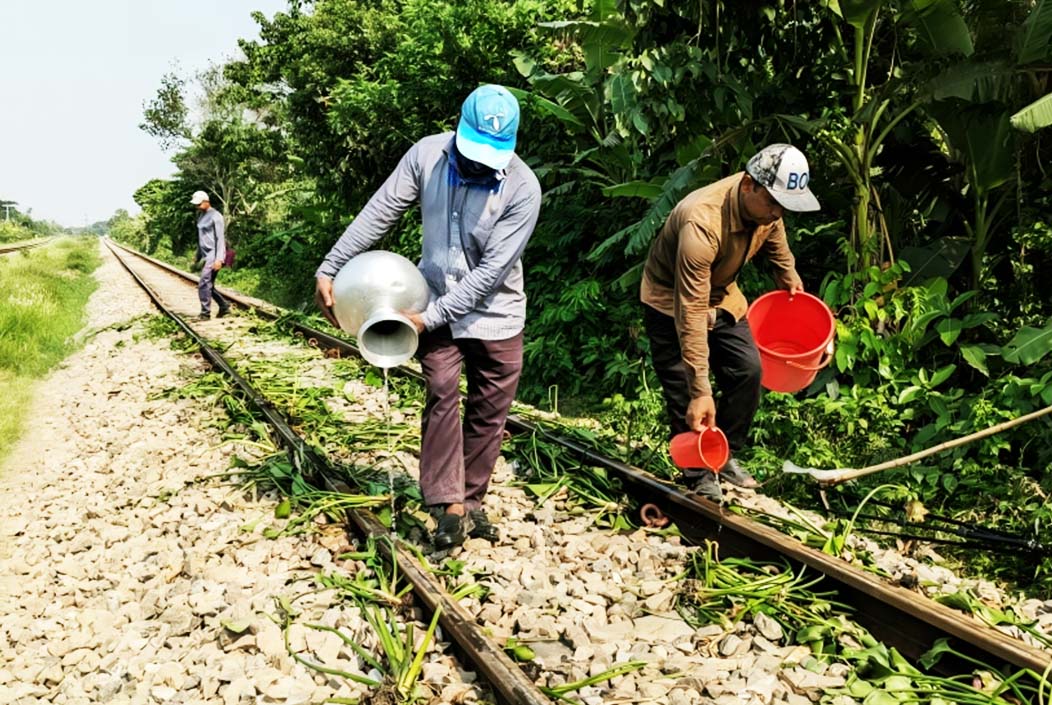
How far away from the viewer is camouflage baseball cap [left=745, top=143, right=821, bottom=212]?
12.0 feet

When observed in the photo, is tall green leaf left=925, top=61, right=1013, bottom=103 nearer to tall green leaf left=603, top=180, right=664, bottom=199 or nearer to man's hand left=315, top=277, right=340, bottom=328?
tall green leaf left=603, top=180, right=664, bottom=199

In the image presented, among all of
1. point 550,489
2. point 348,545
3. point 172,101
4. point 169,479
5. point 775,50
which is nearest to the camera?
point 348,545

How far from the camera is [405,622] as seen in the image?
3.33 meters

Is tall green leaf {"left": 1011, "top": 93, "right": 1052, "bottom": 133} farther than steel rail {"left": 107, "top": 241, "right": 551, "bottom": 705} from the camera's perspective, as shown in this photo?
Yes

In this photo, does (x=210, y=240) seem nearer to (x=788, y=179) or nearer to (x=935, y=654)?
(x=788, y=179)

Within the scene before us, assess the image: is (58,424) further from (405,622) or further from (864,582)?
(864,582)

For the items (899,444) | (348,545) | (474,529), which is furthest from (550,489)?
(899,444)

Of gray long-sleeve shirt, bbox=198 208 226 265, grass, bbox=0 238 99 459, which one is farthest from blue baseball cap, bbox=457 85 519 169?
gray long-sleeve shirt, bbox=198 208 226 265

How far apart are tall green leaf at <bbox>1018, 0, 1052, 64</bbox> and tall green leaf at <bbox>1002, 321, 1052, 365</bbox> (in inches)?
67.4

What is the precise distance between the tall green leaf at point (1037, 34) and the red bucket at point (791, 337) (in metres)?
2.11

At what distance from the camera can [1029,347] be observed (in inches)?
192

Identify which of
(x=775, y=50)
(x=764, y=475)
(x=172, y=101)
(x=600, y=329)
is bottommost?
(x=764, y=475)

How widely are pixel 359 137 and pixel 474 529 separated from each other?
11482 millimetres

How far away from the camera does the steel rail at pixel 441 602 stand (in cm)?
265
